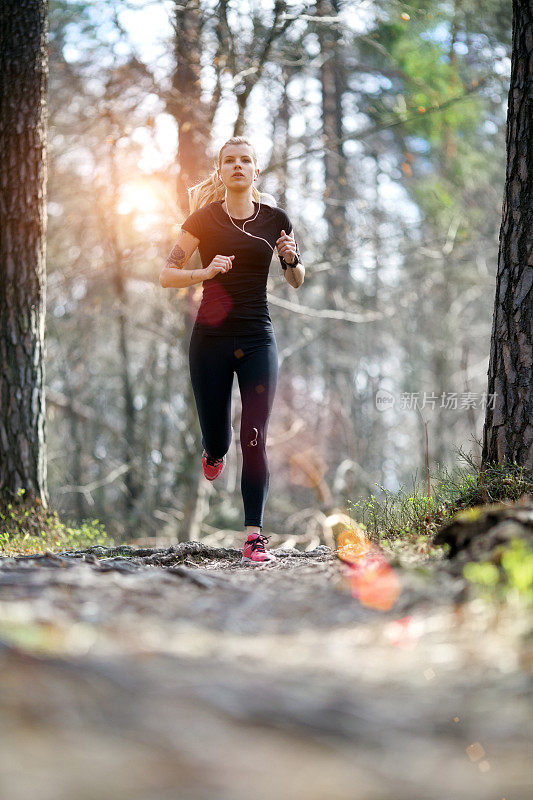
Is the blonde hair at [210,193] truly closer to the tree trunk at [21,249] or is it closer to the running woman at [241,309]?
the running woman at [241,309]

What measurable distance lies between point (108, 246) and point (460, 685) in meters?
12.0

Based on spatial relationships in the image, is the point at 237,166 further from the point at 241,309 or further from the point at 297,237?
the point at 297,237

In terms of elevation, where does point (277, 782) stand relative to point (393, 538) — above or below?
above

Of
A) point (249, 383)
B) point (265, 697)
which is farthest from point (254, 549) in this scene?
point (265, 697)

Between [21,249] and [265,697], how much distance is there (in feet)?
17.0

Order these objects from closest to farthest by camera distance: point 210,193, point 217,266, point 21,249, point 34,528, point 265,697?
1. point 265,697
2. point 217,266
3. point 210,193
4. point 34,528
5. point 21,249

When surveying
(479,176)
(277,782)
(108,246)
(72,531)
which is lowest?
(72,531)

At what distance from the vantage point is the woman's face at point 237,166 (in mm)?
4641

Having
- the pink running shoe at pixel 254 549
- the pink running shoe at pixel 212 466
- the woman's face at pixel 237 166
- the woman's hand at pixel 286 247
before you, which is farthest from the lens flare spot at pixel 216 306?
the pink running shoe at pixel 254 549

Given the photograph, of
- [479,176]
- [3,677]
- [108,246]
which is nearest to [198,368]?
[3,677]

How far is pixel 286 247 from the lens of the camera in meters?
4.64

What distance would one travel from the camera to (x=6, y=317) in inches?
241

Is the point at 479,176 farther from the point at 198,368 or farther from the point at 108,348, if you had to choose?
the point at 198,368

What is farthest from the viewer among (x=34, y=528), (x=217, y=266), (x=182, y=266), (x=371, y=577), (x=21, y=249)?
(x=21, y=249)
